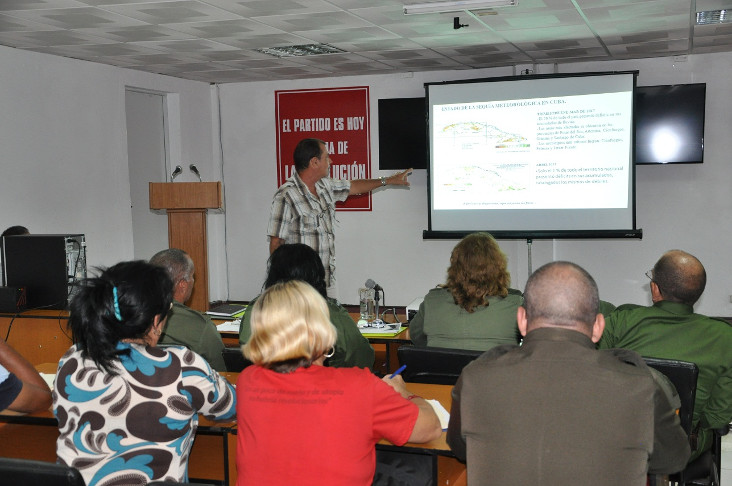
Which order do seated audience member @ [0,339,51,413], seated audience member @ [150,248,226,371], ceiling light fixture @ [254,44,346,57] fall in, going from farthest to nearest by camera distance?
ceiling light fixture @ [254,44,346,57]
seated audience member @ [150,248,226,371]
seated audience member @ [0,339,51,413]

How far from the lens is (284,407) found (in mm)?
1799

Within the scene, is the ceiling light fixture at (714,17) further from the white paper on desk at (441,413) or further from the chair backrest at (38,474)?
the chair backrest at (38,474)

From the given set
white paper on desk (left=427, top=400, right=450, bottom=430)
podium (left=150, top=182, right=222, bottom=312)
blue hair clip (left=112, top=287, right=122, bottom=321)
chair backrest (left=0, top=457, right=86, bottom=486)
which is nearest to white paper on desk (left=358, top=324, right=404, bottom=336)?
white paper on desk (left=427, top=400, right=450, bottom=430)

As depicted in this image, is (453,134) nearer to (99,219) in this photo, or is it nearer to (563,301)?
(99,219)

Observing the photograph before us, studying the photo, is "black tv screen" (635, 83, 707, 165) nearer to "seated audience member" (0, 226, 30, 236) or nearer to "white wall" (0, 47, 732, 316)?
"white wall" (0, 47, 732, 316)

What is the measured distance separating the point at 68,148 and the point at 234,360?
431 cm

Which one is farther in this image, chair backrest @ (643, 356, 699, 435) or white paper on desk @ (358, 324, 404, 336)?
white paper on desk @ (358, 324, 404, 336)

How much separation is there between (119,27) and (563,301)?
4561 millimetres

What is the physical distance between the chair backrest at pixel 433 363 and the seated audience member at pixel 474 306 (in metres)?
0.34

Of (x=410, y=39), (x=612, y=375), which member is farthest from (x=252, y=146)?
(x=612, y=375)

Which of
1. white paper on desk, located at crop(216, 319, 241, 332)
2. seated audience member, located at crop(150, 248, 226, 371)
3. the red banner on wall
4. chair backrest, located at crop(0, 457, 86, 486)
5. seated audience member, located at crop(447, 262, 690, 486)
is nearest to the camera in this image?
seated audience member, located at crop(447, 262, 690, 486)

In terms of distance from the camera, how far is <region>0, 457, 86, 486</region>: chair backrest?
169cm

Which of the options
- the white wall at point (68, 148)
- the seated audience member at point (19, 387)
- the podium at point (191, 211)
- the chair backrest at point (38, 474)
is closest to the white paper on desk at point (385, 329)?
the seated audience member at point (19, 387)

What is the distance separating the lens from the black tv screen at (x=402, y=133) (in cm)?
764
